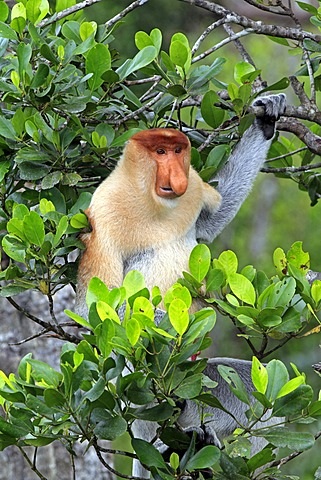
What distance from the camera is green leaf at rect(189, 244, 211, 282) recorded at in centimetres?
180

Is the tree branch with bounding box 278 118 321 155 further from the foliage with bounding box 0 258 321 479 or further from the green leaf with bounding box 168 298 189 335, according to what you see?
the green leaf with bounding box 168 298 189 335

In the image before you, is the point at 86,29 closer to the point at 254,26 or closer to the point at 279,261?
the point at 254,26

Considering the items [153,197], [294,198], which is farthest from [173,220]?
[294,198]

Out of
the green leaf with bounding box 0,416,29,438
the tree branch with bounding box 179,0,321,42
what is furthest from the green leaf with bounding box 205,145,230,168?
the green leaf with bounding box 0,416,29,438

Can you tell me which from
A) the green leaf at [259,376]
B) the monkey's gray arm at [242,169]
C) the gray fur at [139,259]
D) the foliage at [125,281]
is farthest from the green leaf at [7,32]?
the green leaf at [259,376]

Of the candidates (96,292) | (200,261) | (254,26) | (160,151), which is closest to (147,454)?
(96,292)

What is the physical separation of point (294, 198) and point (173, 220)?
9638mm

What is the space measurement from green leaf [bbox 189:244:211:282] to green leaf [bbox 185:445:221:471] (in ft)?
1.28

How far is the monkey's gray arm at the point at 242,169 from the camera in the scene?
2570 mm

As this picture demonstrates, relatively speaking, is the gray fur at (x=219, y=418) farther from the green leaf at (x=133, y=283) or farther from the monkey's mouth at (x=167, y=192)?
the green leaf at (x=133, y=283)

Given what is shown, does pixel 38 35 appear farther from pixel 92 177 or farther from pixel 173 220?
pixel 173 220

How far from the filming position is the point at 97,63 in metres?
2.07

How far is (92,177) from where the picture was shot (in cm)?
243

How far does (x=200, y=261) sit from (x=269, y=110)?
2.94ft
